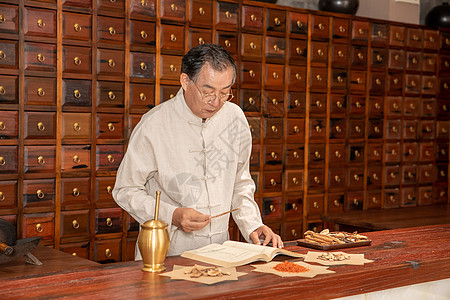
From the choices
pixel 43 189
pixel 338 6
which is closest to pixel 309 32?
pixel 338 6

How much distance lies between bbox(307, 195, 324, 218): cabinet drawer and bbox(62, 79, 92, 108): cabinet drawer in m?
2.44

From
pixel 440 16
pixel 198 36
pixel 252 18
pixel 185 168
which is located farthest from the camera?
pixel 440 16

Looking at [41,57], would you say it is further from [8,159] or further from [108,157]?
[108,157]

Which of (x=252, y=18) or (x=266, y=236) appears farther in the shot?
(x=252, y=18)

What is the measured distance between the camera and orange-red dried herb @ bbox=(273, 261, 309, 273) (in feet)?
7.13

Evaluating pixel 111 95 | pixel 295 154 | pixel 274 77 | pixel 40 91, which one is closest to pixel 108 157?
pixel 111 95

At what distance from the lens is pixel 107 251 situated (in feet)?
15.1

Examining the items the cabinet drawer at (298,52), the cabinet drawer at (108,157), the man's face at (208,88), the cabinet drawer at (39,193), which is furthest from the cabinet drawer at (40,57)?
the cabinet drawer at (298,52)

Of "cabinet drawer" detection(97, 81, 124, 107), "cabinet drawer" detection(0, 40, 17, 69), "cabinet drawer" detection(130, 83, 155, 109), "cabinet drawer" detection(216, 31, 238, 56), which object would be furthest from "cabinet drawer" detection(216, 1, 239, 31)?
"cabinet drawer" detection(0, 40, 17, 69)

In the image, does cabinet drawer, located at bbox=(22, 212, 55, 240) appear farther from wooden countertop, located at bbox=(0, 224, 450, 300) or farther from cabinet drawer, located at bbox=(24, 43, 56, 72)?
wooden countertop, located at bbox=(0, 224, 450, 300)

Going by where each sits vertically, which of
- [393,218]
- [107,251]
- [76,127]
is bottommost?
[107,251]

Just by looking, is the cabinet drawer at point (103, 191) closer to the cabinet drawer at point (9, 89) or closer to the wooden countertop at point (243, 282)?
the cabinet drawer at point (9, 89)

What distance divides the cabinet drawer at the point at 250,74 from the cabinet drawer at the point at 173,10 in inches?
28.9

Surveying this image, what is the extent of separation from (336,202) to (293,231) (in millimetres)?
613
